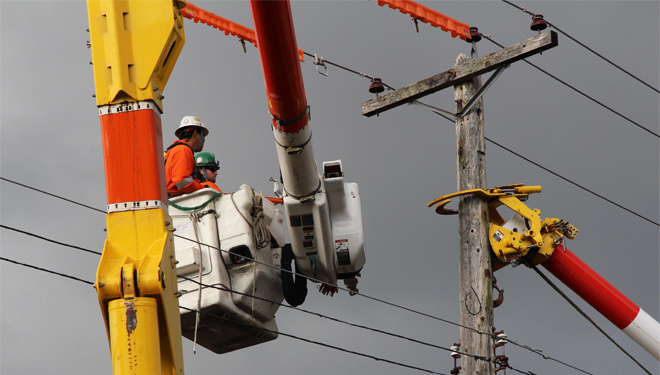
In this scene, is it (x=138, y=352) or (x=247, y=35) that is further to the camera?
(x=247, y=35)

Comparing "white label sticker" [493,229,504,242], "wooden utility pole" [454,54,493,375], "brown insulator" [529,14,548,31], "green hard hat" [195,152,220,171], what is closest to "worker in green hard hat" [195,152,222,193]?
"green hard hat" [195,152,220,171]

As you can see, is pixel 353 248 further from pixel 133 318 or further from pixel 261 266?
pixel 133 318

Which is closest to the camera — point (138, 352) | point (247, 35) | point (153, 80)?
point (138, 352)

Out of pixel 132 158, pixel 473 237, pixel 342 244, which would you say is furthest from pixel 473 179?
pixel 132 158

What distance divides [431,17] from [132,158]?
611 centimetres

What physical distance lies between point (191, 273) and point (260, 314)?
92 centimetres

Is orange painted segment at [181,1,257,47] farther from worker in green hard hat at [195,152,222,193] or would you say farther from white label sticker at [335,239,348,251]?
white label sticker at [335,239,348,251]

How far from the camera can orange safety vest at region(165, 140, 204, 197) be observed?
456 inches

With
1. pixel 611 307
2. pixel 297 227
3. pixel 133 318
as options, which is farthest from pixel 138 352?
pixel 611 307

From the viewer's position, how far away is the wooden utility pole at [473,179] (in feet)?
38.3

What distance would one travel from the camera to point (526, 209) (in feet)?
40.5

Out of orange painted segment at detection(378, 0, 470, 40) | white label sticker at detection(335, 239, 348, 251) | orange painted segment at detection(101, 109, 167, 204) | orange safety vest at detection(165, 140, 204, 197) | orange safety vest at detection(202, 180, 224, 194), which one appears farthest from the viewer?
orange painted segment at detection(378, 0, 470, 40)

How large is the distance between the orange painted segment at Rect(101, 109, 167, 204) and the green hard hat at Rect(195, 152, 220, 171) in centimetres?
389

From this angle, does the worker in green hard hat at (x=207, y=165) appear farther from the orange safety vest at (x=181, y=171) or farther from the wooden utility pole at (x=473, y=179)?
the wooden utility pole at (x=473, y=179)
